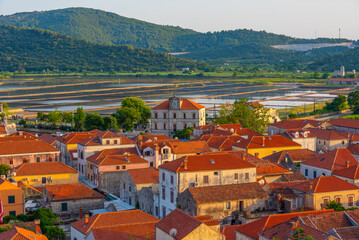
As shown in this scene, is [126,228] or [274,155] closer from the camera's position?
[126,228]

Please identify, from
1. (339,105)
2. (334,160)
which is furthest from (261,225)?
(339,105)

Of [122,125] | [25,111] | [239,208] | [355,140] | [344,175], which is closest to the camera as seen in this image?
[239,208]

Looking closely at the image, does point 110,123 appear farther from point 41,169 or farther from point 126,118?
point 41,169

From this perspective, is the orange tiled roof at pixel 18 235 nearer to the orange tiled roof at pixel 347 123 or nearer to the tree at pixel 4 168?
the tree at pixel 4 168

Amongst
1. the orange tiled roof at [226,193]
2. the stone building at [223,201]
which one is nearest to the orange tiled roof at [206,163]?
the stone building at [223,201]

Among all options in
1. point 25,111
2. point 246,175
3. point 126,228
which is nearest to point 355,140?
point 246,175

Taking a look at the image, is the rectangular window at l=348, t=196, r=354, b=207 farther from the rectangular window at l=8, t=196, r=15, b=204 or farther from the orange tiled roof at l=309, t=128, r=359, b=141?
the orange tiled roof at l=309, t=128, r=359, b=141

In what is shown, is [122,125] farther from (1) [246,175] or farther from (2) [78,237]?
(2) [78,237]
